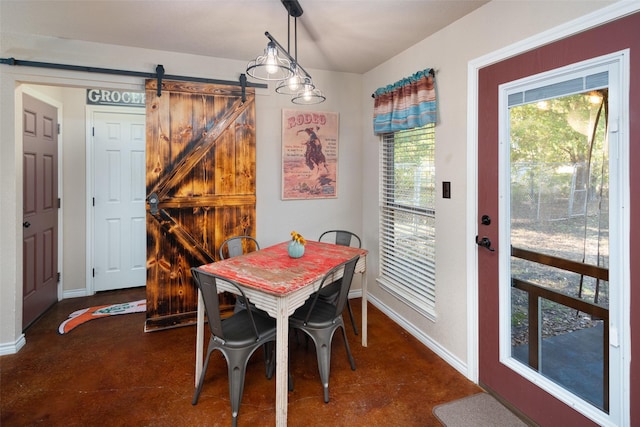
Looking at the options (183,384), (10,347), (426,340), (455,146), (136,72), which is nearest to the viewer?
(183,384)

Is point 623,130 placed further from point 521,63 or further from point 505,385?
point 505,385

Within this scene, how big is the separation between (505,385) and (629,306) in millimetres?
885

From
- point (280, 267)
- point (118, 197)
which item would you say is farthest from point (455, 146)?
point (118, 197)

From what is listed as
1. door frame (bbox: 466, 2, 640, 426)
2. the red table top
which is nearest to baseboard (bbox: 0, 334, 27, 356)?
the red table top

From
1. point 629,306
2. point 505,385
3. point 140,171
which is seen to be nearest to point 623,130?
point 629,306

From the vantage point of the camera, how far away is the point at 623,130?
1.41 meters

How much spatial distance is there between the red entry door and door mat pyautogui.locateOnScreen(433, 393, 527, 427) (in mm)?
3460

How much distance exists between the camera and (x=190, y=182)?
2994 mm

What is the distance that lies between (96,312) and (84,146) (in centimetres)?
178

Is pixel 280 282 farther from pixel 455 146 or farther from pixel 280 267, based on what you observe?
pixel 455 146

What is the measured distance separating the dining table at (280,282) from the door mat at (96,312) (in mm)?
1714

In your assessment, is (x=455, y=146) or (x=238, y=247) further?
(x=238, y=247)

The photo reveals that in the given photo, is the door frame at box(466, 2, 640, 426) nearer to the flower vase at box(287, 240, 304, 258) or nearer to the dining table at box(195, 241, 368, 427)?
the dining table at box(195, 241, 368, 427)

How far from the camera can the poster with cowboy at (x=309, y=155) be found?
333 cm
